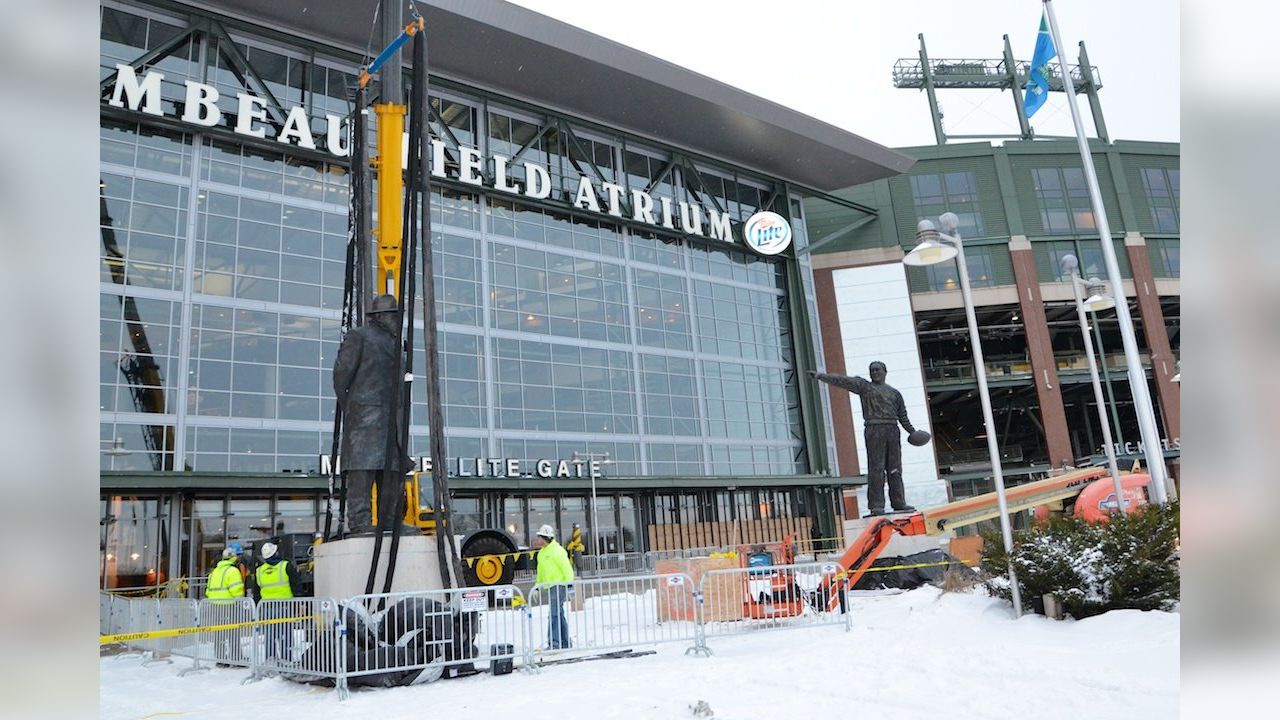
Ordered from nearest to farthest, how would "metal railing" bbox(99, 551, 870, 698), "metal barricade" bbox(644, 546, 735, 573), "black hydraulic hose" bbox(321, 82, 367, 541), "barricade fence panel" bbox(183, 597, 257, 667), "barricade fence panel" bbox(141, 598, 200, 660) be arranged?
"metal railing" bbox(99, 551, 870, 698) → "barricade fence panel" bbox(183, 597, 257, 667) → "black hydraulic hose" bbox(321, 82, 367, 541) → "barricade fence panel" bbox(141, 598, 200, 660) → "metal barricade" bbox(644, 546, 735, 573)

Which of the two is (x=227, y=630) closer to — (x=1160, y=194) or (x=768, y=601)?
(x=768, y=601)

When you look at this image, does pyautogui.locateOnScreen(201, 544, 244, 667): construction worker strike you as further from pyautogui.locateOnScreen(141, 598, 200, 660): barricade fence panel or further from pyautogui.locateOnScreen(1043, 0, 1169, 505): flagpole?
pyautogui.locateOnScreen(1043, 0, 1169, 505): flagpole

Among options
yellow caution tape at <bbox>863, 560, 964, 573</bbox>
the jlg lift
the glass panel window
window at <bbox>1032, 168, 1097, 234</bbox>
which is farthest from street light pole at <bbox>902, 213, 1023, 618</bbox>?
window at <bbox>1032, 168, 1097, 234</bbox>

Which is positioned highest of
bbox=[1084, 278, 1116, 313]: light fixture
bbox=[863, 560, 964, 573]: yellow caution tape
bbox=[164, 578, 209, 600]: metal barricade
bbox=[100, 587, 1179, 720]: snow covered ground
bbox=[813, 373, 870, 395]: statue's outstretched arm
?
bbox=[1084, 278, 1116, 313]: light fixture

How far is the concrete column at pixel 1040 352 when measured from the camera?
190 ft

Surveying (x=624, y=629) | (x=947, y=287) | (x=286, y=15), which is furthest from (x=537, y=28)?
(x=947, y=287)

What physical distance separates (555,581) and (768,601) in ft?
16.9

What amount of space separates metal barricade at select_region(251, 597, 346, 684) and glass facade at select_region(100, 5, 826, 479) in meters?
16.8

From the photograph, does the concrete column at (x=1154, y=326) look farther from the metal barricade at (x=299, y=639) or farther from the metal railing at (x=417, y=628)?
the metal barricade at (x=299, y=639)

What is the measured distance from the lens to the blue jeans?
1412 centimetres

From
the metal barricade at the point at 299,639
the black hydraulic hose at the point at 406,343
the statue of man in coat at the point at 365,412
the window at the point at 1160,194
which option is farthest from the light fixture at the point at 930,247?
the window at the point at 1160,194

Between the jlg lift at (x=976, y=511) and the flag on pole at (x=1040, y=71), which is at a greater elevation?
the flag on pole at (x=1040, y=71)

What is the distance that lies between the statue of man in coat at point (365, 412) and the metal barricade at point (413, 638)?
2.20 m
